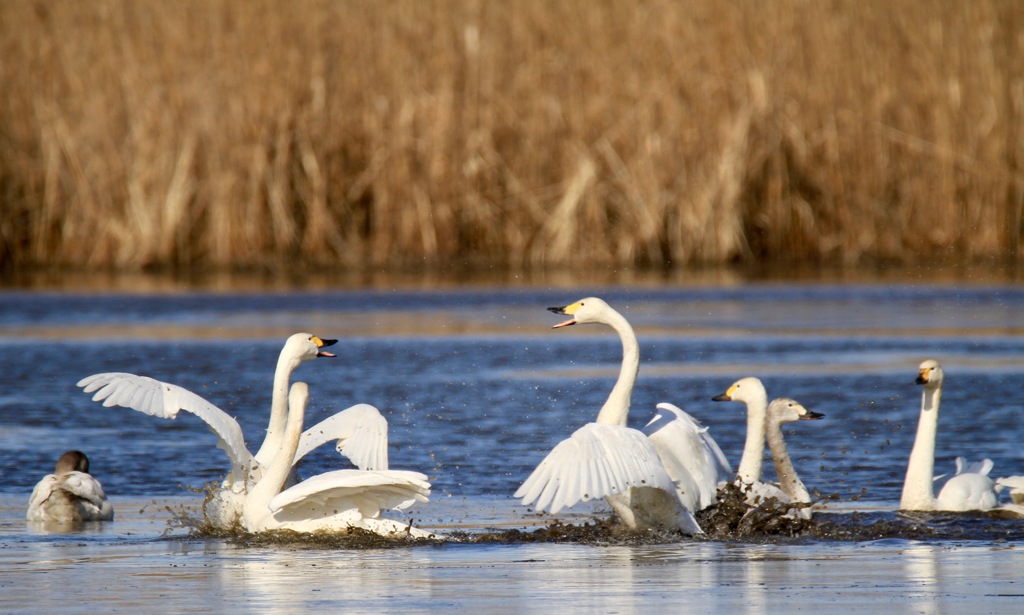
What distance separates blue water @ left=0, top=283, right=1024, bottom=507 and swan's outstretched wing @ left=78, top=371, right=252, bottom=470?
1.00 meters

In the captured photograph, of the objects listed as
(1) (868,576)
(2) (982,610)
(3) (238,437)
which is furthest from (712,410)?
(2) (982,610)

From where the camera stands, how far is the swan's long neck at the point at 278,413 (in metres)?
7.96

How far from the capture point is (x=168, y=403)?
25.0 feet

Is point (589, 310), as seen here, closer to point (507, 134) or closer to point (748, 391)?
point (748, 391)

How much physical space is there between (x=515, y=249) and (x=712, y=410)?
8.92 meters

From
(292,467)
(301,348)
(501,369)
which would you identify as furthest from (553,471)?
(501,369)

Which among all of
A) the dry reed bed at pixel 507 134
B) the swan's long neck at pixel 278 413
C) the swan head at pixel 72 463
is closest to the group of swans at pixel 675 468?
the swan's long neck at pixel 278 413

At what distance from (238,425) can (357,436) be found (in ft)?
2.18

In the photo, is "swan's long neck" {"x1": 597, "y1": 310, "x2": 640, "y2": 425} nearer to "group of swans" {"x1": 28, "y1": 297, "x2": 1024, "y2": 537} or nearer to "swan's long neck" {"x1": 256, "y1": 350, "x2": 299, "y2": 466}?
"group of swans" {"x1": 28, "y1": 297, "x2": 1024, "y2": 537}

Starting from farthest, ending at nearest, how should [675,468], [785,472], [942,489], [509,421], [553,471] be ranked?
[509,421] → [942,489] → [785,472] → [675,468] → [553,471]

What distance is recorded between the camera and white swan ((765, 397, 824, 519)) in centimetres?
778

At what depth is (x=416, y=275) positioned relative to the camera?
20.3 metres

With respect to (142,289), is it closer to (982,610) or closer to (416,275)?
(416,275)

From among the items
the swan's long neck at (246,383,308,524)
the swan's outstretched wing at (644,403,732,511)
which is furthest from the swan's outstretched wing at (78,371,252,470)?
the swan's outstretched wing at (644,403,732,511)
